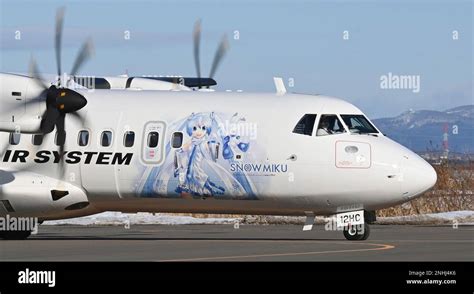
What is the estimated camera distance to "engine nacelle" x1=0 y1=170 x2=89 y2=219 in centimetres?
2908

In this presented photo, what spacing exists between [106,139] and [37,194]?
2.13m

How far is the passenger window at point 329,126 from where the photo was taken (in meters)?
28.1


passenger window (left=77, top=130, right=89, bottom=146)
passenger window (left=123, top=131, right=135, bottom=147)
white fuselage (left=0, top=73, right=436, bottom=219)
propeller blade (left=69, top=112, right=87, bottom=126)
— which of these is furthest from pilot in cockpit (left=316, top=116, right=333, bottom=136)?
propeller blade (left=69, top=112, right=87, bottom=126)

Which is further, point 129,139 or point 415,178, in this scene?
point 129,139

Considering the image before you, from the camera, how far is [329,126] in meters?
28.2

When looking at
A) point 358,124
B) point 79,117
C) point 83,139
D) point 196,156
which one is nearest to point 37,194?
point 83,139

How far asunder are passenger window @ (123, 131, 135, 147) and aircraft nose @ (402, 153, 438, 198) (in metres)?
6.48

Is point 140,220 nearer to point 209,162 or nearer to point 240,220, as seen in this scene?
point 240,220

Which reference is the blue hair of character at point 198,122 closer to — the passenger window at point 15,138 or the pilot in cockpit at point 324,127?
the pilot in cockpit at point 324,127

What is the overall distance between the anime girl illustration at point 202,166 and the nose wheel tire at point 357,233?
2.42 meters

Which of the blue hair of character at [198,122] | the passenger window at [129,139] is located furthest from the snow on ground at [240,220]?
the blue hair of character at [198,122]

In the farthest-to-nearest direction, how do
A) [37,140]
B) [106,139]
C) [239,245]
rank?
[37,140] < [106,139] < [239,245]

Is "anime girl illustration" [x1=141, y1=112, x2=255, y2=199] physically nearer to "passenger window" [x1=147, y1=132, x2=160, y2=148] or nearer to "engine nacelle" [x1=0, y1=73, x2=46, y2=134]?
"passenger window" [x1=147, y1=132, x2=160, y2=148]
